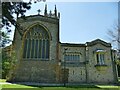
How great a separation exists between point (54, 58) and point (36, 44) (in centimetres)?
269

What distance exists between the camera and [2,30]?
29.1ft

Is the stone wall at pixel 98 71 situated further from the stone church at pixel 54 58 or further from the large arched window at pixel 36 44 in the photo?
the large arched window at pixel 36 44

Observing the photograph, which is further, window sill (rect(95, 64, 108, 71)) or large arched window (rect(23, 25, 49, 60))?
window sill (rect(95, 64, 108, 71))

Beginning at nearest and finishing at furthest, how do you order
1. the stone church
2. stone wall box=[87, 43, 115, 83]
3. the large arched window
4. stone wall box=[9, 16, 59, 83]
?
stone wall box=[9, 16, 59, 83]
the stone church
the large arched window
stone wall box=[87, 43, 115, 83]

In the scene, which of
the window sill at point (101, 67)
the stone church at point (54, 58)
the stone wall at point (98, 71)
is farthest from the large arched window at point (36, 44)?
the window sill at point (101, 67)

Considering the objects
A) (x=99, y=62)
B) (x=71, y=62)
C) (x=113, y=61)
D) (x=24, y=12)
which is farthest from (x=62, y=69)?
(x=24, y=12)

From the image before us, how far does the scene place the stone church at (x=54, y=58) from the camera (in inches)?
822

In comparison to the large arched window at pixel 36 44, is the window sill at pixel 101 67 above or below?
below

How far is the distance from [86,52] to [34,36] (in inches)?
259

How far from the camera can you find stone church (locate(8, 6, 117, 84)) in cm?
2089

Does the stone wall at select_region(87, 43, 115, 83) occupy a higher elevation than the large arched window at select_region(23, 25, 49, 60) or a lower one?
lower

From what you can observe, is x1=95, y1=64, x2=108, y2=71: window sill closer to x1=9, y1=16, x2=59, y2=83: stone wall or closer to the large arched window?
x1=9, y1=16, x2=59, y2=83: stone wall

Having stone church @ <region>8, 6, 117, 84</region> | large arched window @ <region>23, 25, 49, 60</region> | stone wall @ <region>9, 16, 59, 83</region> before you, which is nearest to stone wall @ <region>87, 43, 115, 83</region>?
stone church @ <region>8, 6, 117, 84</region>

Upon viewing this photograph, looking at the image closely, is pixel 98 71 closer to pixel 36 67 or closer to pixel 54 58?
pixel 54 58
